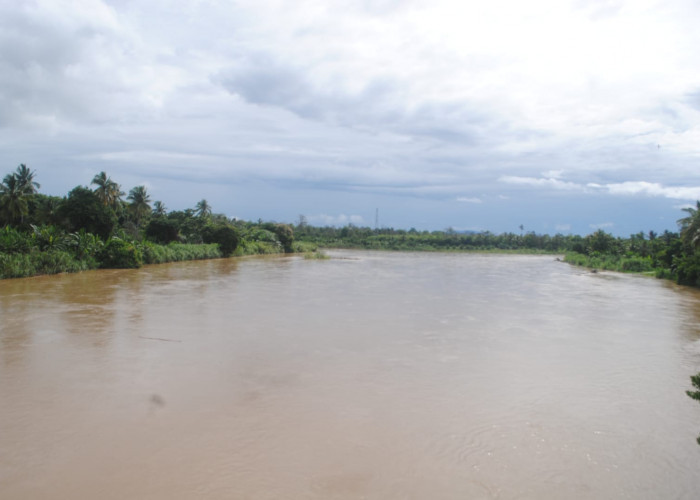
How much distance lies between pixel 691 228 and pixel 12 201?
36190mm

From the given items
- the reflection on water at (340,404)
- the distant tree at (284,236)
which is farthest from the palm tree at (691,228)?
the distant tree at (284,236)

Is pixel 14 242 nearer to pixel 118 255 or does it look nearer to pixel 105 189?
pixel 118 255

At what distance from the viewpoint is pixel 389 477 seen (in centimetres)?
493

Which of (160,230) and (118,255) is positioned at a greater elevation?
(160,230)

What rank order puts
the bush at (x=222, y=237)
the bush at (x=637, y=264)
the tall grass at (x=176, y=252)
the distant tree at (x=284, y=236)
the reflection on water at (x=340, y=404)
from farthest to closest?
the distant tree at (x=284, y=236)
the bush at (x=222, y=237)
the bush at (x=637, y=264)
the tall grass at (x=176, y=252)
the reflection on water at (x=340, y=404)

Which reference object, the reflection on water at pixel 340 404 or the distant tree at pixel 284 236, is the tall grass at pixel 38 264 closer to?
the reflection on water at pixel 340 404

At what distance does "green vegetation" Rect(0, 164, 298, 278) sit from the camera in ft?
73.2

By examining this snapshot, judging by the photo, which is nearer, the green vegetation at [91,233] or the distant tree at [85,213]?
the green vegetation at [91,233]

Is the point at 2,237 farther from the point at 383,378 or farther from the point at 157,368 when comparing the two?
the point at 383,378

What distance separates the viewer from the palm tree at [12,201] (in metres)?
28.2

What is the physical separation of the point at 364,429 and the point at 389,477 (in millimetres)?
1139

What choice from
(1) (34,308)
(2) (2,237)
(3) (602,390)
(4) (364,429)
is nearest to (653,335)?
(3) (602,390)

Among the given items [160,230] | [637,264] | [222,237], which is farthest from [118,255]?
[637,264]

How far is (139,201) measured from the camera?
39688 millimetres
